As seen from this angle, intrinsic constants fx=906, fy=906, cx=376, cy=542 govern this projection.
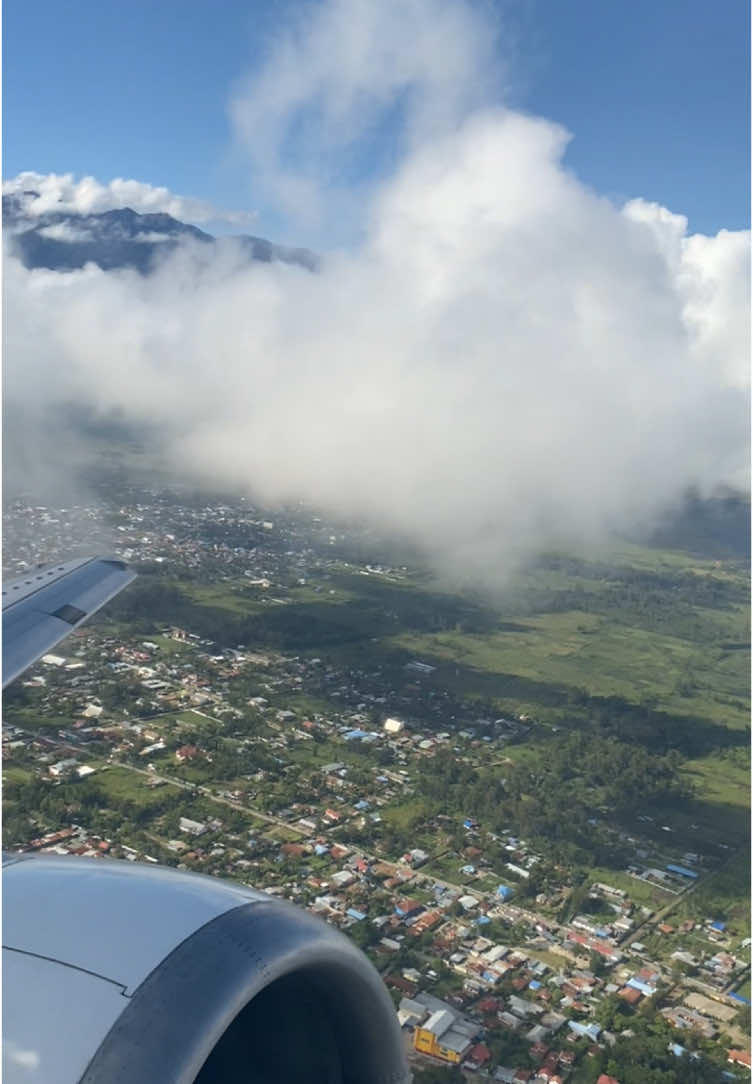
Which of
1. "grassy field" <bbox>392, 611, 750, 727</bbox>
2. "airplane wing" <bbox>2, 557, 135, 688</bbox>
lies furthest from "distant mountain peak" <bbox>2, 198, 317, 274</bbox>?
"airplane wing" <bbox>2, 557, 135, 688</bbox>

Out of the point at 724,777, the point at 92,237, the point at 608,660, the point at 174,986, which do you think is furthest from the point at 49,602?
the point at 92,237

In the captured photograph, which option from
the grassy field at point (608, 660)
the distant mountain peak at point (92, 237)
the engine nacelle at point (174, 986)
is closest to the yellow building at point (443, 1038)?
the engine nacelle at point (174, 986)

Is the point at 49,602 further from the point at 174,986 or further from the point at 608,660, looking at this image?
the point at 608,660

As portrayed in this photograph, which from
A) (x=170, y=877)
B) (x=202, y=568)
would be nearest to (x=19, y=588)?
(x=170, y=877)

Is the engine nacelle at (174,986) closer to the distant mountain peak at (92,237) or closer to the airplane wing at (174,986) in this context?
the airplane wing at (174,986)

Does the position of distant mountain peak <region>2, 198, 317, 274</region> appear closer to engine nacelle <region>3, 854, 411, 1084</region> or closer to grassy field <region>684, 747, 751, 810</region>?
grassy field <region>684, 747, 751, 810</region>
